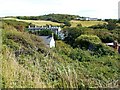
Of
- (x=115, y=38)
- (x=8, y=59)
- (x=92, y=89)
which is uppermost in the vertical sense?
(x=8, y=59)

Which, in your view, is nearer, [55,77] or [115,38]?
[55,77]

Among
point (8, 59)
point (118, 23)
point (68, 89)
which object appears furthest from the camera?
point (118, 23)

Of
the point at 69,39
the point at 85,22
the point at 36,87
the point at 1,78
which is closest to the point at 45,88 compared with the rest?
the point at 36,87

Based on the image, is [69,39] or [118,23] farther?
[118,23]

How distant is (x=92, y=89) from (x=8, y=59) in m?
1.16

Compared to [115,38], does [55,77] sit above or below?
above

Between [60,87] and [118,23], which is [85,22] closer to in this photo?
[118,23]

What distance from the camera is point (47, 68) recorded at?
4.45 metres

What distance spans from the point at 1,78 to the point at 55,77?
709 mm

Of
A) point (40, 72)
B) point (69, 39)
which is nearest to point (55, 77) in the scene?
point (40, 72)

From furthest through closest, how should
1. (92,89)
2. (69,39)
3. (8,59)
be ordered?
(69,39) → (8,59) → (92,89)

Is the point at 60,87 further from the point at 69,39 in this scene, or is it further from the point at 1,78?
the point at 69,39

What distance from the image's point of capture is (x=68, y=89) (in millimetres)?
3709

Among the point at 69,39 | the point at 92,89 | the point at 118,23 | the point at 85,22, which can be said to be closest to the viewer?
the point at 92,89
